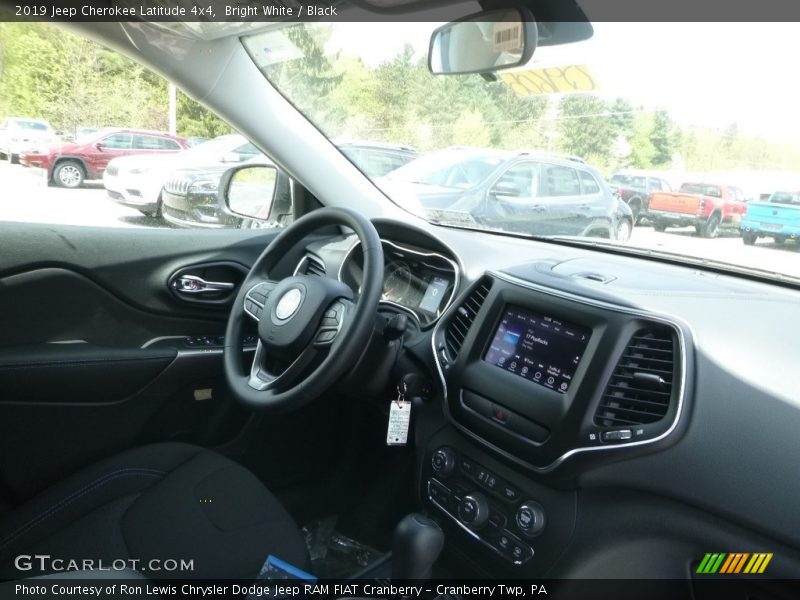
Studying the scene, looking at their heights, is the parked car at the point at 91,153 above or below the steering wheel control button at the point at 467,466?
above

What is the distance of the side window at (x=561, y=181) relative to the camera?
2.35 m

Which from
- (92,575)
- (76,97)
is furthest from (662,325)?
(76,97)

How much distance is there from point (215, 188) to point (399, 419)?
149 centimetres

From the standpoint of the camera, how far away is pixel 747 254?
1.83 meters

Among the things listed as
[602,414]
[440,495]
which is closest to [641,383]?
[602,414]

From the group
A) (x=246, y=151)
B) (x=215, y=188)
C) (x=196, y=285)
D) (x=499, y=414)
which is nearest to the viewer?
(x=499, y=414)

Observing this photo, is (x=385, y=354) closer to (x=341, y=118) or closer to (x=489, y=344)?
(x=489, y=344)

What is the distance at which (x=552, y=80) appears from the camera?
2.29 meters

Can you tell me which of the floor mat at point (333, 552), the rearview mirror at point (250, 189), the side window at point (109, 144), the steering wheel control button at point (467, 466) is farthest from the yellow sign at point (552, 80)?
the floor mat at point (333, 552)

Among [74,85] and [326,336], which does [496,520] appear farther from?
[74,85]

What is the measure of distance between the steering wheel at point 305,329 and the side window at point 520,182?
85 centimetres

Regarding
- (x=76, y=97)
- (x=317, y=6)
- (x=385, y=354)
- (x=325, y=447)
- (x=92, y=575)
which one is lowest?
(x=325, y=447)

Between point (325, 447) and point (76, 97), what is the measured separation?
65.5 inches

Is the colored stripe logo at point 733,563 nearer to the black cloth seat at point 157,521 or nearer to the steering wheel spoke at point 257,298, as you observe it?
the black cloth seat at point 157,521
